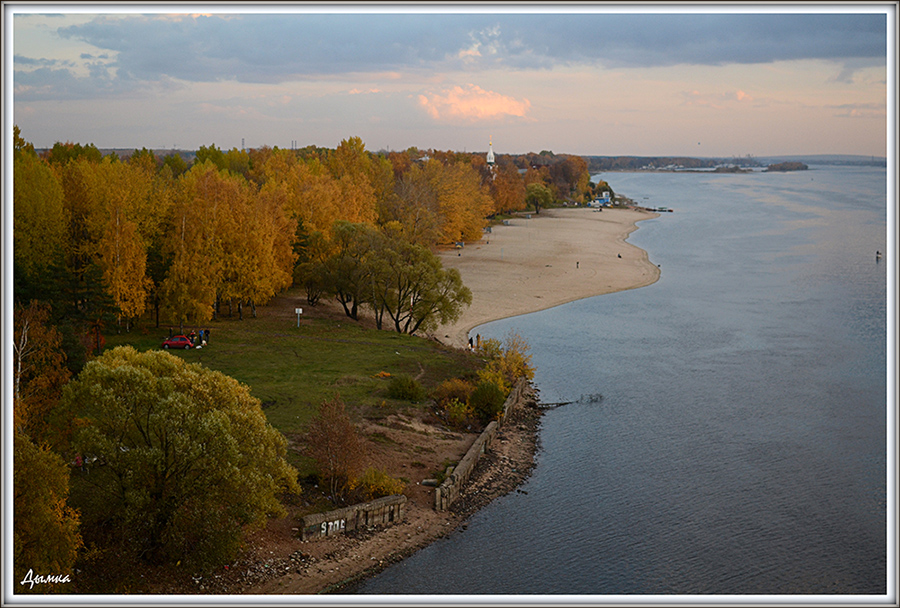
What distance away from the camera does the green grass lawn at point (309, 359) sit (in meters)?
39.0

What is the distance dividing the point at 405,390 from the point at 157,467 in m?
19.9

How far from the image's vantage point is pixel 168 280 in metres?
48.8

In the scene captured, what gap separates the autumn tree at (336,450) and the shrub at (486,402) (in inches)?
501

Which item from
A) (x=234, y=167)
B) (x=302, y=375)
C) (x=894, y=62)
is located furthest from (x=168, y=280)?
(x=234, y=167)

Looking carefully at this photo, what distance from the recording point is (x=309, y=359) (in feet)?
152

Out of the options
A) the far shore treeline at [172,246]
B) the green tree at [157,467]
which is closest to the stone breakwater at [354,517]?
the green tree at [157,467]

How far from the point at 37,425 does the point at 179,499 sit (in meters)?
5.35

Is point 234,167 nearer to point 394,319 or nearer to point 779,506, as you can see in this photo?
point 394,319

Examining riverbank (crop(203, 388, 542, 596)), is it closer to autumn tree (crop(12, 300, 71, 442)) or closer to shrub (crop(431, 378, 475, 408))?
shrub (crop(431, 378, 475, 408))

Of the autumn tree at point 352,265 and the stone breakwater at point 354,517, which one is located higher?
the autumn tree at point 352,265

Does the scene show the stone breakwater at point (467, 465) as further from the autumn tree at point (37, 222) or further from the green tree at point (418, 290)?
the autumn tree at point (37, 222)

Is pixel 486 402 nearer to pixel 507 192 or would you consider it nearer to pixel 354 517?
pixel 354 517

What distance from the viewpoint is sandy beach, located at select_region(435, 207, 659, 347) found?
→ 238 feet

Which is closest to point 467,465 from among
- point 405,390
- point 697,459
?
point 405,390
